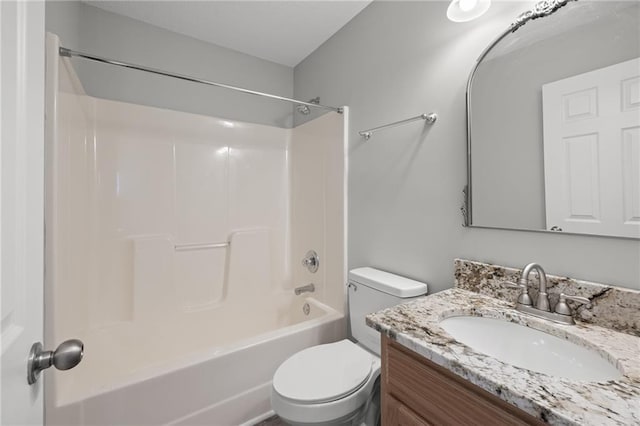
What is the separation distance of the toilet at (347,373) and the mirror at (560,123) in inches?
22.2

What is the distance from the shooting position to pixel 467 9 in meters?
1.04

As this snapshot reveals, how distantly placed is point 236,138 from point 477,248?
1.86 metres

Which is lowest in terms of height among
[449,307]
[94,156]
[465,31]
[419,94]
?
[449,307]

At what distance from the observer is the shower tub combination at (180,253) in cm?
118

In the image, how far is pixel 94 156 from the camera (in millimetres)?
1725

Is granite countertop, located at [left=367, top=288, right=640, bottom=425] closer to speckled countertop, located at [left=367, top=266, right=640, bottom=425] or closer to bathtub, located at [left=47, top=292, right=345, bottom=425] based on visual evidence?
speckled countertop, located at [left=367, top=266, right=640, bottom=425]

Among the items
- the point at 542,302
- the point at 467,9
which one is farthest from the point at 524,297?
the point at 467,9

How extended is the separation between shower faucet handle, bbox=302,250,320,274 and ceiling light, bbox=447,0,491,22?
163 cm

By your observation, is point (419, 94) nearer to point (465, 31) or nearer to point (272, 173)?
point (465, 31)

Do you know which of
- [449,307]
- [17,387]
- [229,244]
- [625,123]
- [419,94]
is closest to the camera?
[17,387]

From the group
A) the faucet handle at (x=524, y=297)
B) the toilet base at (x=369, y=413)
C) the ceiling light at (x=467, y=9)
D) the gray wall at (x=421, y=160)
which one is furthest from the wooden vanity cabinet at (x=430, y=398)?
the ceiling light at (x=467, y=9)

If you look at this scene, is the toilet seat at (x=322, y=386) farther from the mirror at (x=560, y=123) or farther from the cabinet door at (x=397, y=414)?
the mirror at (x=560, y=123)

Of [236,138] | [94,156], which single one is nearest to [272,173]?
[236,138]

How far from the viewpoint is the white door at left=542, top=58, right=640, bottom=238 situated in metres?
0.78
